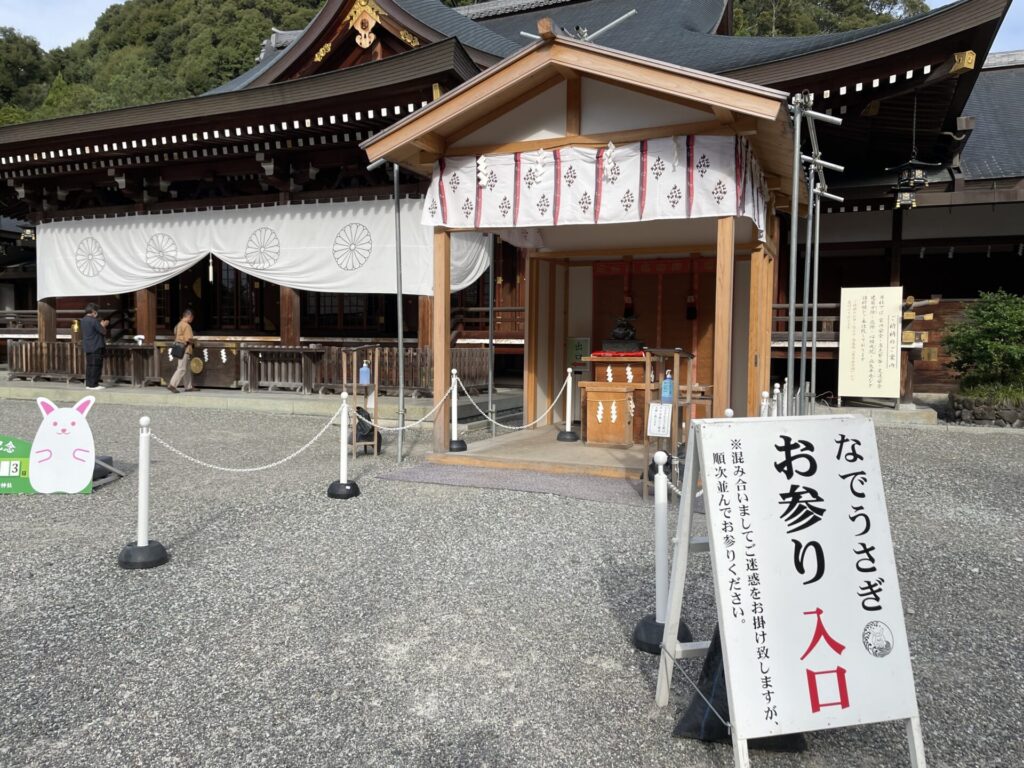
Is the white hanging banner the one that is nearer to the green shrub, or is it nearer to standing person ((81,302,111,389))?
standing person ((81,302,111,389))

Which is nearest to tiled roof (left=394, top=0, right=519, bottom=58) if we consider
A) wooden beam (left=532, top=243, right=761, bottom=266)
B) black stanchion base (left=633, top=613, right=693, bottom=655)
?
wooden beam (left=532, top=243, right=761, bottom=266)

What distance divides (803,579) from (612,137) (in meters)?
4.87

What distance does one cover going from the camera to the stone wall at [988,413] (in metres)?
9.73

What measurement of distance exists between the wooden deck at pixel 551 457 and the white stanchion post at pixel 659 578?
3.19 metres

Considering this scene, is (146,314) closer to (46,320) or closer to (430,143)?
(46,320)

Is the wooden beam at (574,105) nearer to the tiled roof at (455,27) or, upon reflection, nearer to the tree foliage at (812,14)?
the tiled roof at (455,27)

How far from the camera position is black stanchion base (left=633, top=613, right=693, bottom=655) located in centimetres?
309

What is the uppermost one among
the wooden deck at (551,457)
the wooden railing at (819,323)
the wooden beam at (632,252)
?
the wooden beam at (632,252)

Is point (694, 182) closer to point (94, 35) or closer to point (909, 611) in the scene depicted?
point (909, 611)

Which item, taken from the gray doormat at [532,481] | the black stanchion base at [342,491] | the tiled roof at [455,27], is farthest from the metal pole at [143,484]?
the tiled roof at [455,27]

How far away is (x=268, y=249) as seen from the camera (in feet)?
37.8

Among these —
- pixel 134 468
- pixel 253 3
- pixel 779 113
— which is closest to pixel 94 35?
pixel 253 3

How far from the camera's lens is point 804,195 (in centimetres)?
870

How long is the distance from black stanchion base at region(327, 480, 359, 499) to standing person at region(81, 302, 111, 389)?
916cm
